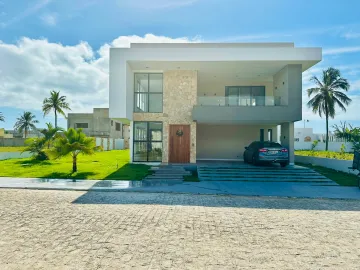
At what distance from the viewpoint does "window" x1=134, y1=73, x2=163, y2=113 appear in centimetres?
1777

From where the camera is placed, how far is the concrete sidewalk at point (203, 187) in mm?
10242

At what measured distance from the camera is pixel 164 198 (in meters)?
9.17

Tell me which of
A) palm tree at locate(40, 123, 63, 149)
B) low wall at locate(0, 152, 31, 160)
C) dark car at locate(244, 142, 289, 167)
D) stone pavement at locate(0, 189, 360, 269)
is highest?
palm tree at locate(40, 123, 63, 149)

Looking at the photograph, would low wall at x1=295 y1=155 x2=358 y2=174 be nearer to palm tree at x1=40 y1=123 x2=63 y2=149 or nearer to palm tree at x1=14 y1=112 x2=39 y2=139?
palm tree at x1=40 y1=123 x2=63 y2=149

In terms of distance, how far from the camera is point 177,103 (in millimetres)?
17484

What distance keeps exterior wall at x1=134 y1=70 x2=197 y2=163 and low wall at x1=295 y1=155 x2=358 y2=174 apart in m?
7.68

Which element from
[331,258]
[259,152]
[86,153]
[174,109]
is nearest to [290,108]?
[259,152]

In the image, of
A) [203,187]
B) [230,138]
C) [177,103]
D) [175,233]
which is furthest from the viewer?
[230,138]

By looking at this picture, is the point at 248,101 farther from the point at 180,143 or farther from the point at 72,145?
the point at 72,145

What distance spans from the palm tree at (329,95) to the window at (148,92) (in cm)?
2683

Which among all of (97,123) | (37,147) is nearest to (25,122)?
(97,123)

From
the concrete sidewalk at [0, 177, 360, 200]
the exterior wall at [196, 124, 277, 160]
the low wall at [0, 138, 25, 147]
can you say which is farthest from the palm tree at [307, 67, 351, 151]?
the low wall at [0, 138, 25, 147]

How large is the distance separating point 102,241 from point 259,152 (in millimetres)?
11329

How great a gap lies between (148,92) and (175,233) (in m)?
13.3
